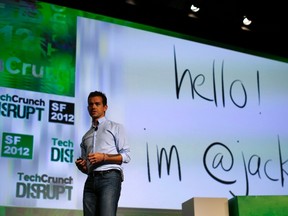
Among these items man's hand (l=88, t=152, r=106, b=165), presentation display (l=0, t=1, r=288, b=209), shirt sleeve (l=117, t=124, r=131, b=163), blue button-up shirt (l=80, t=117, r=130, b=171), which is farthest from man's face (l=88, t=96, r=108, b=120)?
presentation display (l=0, t=1, r=288, b=209)

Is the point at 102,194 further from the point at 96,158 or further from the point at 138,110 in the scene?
the point at 138,110

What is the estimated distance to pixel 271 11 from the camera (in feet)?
16.1

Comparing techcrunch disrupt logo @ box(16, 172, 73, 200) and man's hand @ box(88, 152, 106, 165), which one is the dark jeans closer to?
man's hand @ box(88, 152, 106, 165)

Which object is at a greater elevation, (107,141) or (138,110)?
(138,110)

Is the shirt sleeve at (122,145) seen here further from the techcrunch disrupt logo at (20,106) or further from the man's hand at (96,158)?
the techcrunch disrupt logo at (20,106)

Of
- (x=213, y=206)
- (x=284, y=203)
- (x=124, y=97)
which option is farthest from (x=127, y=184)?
(x=284, y=203)

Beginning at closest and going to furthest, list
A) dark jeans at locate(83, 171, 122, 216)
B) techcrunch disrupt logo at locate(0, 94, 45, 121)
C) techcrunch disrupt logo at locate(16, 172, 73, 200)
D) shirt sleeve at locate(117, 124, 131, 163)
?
dark jeans at locate(83, 171, 122, 216) → shirt sleeve at locate(117, 124, 131, 163) → techcrunch disrupt logo at locate(16, 172, 73, 200) → techcrunch disrupt logo at locate(0, 94, 45, 121)

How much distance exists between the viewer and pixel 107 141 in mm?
2768

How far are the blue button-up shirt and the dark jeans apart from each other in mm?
143

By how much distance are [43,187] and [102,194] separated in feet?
3.08

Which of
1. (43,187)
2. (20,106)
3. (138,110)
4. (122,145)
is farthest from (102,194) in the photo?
(138,110)

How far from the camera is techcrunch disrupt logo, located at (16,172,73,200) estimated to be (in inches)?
131

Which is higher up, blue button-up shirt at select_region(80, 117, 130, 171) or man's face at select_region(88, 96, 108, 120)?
man's face at select_region(88, 96, 108, 120)

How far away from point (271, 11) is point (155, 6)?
1192 mm
